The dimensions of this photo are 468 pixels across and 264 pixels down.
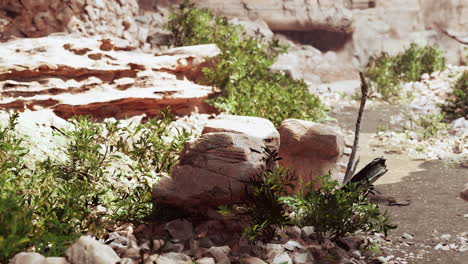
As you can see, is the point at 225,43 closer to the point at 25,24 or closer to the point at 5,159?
the point at 25,24

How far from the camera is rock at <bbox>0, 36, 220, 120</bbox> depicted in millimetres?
6660

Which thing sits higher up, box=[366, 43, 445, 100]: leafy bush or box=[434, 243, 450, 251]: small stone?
box=[366, 43, 445, 100]: leafy bush

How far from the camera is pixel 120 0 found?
10.9 metres

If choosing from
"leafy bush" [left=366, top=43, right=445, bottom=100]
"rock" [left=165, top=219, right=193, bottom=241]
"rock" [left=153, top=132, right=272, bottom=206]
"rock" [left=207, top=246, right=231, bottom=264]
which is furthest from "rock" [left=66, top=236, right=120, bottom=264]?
"leafy bush" [left=366, top=43, right=445, bottom=100]

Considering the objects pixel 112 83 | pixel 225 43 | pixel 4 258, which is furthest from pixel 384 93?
pixel 4 258

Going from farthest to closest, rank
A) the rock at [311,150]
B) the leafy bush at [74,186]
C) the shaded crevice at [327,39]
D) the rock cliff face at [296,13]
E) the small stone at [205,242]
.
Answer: the shaded crevice at [327,39], the rock cliff face at [296,13], the rock at [311,150], the small stone at [205,242], the leafy bush at [74,186]

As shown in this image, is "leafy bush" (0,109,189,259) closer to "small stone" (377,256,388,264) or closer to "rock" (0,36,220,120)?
"rock" (0,36,220,120)

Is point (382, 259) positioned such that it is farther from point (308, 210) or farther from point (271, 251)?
point (271, 251)

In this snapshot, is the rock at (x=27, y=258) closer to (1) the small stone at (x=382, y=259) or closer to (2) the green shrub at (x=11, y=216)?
(2) the green shrub at (x=11, y=216)

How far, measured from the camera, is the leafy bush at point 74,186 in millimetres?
3443

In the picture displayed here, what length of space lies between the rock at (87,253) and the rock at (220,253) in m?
0.96

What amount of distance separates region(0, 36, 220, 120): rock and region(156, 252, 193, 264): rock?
3.66 meters

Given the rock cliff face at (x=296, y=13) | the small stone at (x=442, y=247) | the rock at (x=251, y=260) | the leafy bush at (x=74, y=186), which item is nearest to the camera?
the leafy bush at (x=74, y=186)

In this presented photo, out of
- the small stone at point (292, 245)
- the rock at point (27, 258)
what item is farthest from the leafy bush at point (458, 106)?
the rock at point (27, 258)
